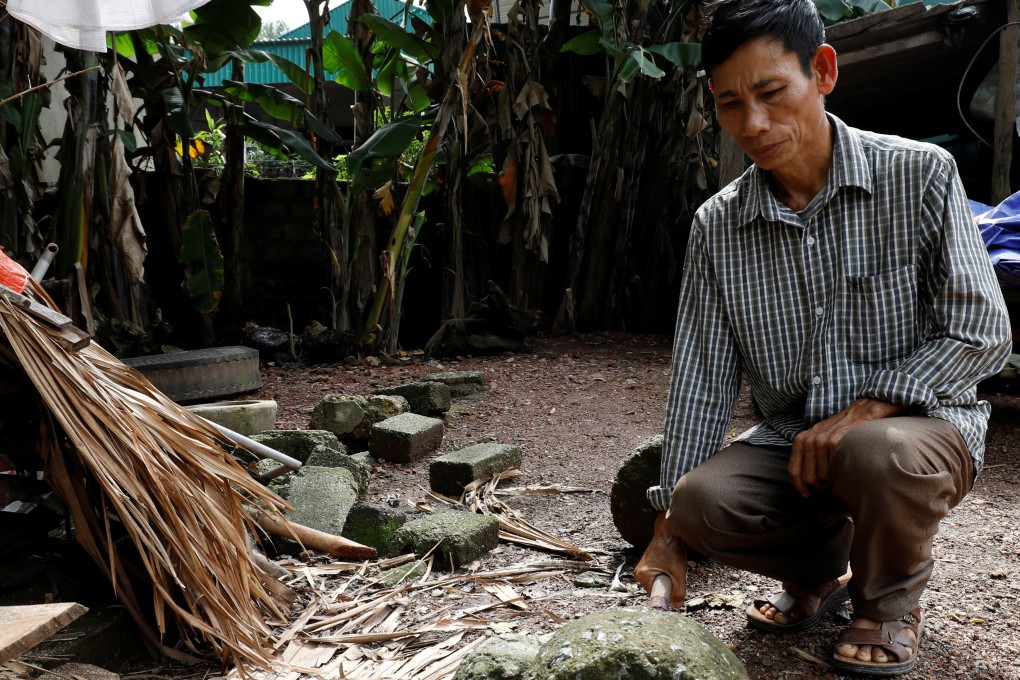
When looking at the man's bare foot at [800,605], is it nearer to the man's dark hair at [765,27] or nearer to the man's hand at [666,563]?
the man's hand at [666,563]

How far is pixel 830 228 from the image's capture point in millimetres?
2031

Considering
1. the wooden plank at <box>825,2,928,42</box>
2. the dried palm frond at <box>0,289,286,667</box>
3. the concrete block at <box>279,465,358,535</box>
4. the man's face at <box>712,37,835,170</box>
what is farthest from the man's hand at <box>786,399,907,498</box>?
the wooden plank at <box>825,2,928,42</box>

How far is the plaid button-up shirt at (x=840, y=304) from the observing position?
1.86 metres

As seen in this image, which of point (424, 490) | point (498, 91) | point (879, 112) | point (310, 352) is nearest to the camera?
point (424, 490)

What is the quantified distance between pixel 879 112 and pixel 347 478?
4.99 m

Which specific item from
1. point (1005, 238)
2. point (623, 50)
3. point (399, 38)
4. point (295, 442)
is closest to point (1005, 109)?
point (1005, 238)

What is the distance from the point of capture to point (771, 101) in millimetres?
1944

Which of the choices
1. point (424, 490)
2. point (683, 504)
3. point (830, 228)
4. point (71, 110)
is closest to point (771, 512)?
point (683, 504)

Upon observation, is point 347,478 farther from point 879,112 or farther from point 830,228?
point 879,112

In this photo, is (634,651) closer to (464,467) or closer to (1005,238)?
(464,467)

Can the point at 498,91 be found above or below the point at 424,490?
above

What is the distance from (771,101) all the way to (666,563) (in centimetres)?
107

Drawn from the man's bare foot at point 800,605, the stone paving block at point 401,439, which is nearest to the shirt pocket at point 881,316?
the man's bare foot at point 800,605

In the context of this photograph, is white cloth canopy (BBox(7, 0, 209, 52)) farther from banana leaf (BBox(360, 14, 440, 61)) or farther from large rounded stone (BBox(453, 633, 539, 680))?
banana leaf (BBox(360, 14, 440, 61))
